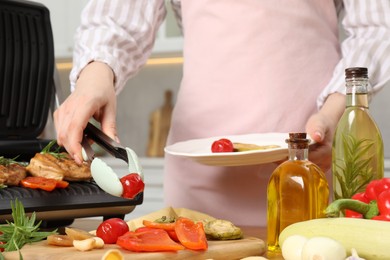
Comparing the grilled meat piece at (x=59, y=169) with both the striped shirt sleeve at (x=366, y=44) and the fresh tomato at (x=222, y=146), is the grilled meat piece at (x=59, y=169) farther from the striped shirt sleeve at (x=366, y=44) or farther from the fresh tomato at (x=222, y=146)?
the striped shirt sleeve at (x=366, y=44)

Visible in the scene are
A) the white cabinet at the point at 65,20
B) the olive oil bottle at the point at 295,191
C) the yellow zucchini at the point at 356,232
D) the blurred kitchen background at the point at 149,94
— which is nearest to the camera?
the yellow zucchini at the point at 356,232

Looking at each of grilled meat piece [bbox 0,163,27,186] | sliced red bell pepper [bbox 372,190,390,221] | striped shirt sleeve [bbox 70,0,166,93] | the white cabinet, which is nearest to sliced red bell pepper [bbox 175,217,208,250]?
sliced red bell pepper [bbox 372,190,390,221]

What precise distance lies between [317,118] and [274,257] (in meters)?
0.34

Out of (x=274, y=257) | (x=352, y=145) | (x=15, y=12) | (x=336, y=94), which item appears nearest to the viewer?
(x=274, y=257)

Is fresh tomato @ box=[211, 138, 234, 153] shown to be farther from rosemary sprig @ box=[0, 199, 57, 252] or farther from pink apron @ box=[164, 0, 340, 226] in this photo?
rosemary sprig @ box=[0, 199, 57, 252]

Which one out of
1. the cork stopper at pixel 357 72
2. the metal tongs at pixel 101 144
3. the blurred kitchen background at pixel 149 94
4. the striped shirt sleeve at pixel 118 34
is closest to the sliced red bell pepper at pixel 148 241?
the metal tongs at pixel 101 144

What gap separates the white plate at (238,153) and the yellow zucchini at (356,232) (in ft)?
0.71

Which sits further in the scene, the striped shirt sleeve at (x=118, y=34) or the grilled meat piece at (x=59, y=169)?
the striped shirt sleeve at (x=118, y=34)

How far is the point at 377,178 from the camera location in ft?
3.61

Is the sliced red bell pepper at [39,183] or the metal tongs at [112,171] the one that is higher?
the metal tongs at [112,171]

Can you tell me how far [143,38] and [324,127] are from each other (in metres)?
0.50

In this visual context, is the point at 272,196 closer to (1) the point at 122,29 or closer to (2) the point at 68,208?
(2) the point at 68,208

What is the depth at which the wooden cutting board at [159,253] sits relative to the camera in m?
0.88

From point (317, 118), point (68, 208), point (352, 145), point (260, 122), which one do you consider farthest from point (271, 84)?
point (68, 208)
